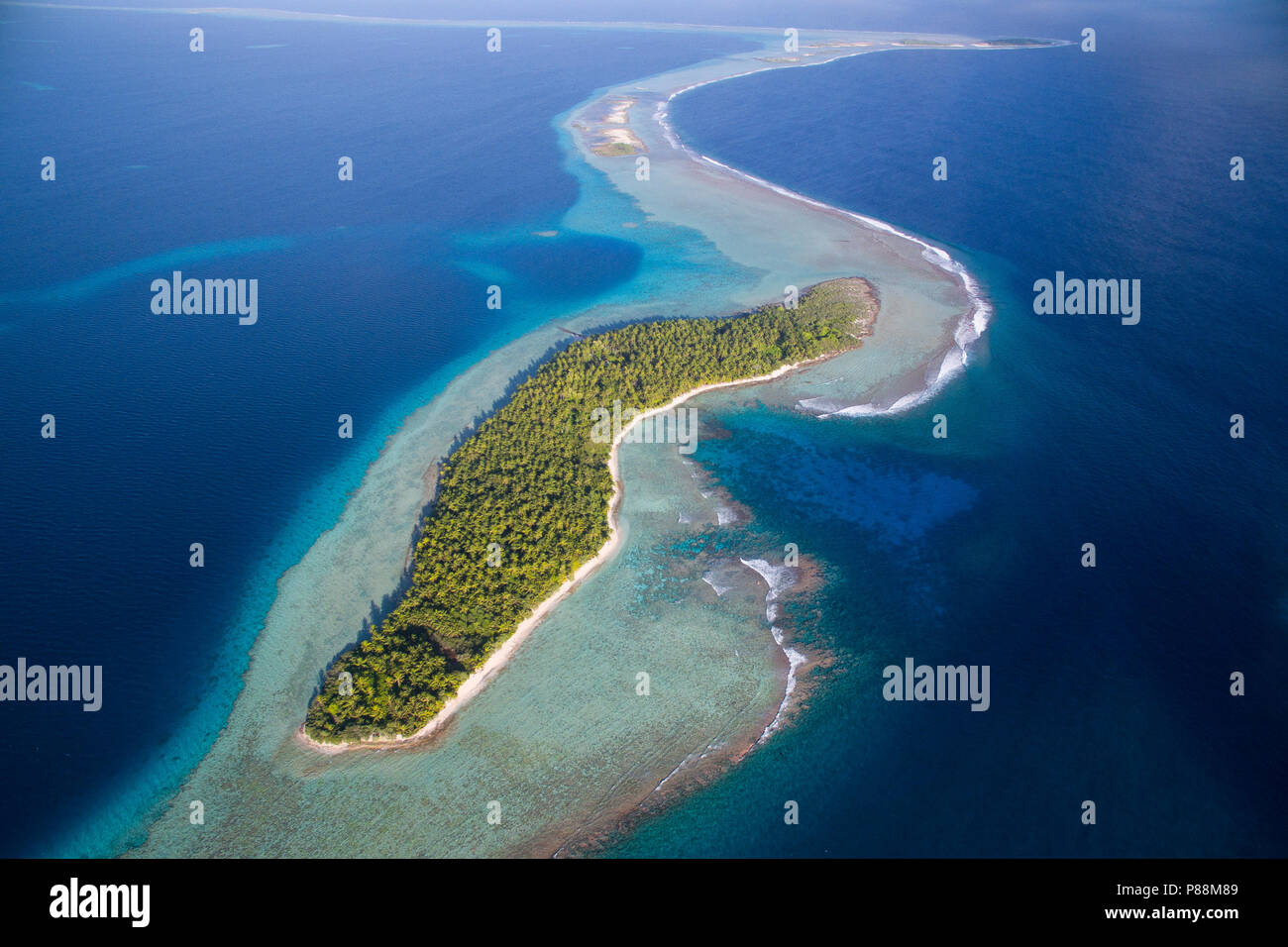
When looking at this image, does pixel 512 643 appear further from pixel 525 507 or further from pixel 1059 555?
pixel 1059 555

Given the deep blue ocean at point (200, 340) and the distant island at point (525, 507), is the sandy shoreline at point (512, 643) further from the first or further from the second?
the deep blue ocean at point (200, 340)

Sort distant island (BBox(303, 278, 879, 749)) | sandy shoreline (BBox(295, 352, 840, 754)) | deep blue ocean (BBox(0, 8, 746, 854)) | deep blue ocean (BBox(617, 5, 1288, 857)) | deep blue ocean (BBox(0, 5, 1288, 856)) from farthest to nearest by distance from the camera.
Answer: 1. deep blue ocean (BBox(0, 8, 746, 854))
2. distant island (BBox(303, 278, 879, 749))
3. sandy shoreline (BBox(295, 352, 840, 754))
4. deep blue ocean (BBox(0, 5, 1288, 856))
5. deep blue ocean (BBox(617, 5, 1288, 857))

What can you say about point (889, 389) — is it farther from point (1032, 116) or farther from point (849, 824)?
point (1032, 116)

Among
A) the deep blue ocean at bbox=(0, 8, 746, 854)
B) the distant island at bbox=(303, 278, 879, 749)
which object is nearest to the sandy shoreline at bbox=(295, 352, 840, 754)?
the distant island at bbox=(303, 278, 879, 749)

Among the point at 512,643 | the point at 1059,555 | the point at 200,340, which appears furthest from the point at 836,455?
the point at 200,340

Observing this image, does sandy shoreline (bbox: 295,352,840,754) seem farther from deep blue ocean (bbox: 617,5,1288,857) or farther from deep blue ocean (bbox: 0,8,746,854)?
deep blue ocean (bbox: 0,8,746,854)
